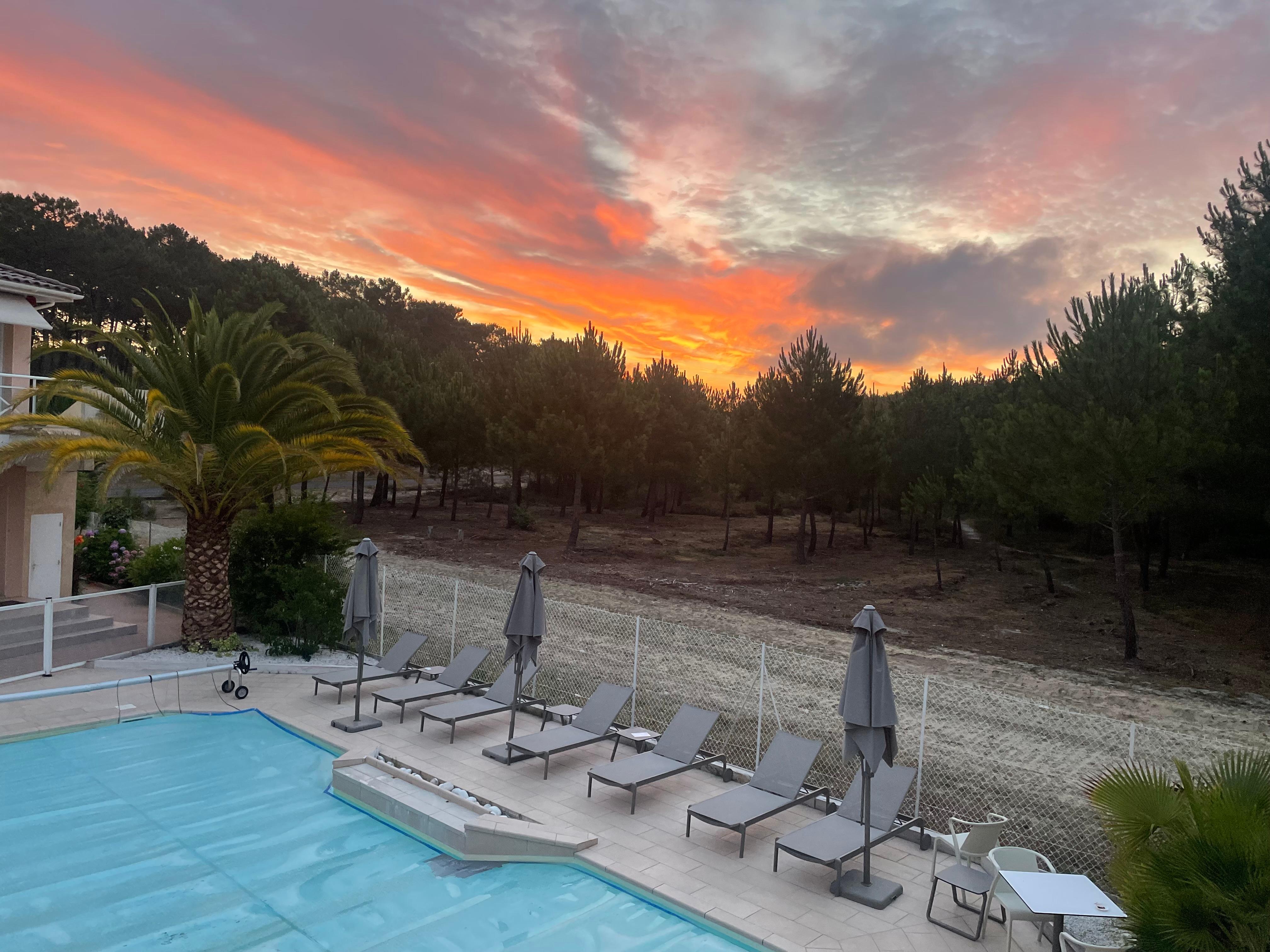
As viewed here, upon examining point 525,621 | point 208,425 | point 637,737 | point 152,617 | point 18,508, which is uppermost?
point 208,425

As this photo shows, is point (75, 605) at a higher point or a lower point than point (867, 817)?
lower

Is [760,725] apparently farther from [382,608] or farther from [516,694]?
[382,608]

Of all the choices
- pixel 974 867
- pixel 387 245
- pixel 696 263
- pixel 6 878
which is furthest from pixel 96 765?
pixel 696 263

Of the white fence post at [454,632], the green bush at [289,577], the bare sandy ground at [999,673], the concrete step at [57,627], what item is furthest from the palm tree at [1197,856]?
the concrete step at [57,627]

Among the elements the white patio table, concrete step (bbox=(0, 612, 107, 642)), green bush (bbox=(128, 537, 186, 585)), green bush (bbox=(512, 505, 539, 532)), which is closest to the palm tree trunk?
concrete step (bbox=(0, 612, 107, 642))

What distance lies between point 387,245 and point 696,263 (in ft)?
36.1

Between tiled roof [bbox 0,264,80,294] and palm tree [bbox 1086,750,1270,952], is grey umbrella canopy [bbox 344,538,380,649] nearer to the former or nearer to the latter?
palm tree [bbox 1086,750,1270,952]

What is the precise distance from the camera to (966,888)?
6.03 m

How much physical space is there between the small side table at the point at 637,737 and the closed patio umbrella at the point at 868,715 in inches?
132

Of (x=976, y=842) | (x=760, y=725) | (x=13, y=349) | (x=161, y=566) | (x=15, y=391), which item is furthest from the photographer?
(x=161, y=566)

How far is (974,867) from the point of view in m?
6.55

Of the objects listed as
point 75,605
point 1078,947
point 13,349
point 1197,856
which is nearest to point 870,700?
point 1078,947

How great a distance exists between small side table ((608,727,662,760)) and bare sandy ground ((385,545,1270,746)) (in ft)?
20.5

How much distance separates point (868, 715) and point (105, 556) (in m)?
19.1
